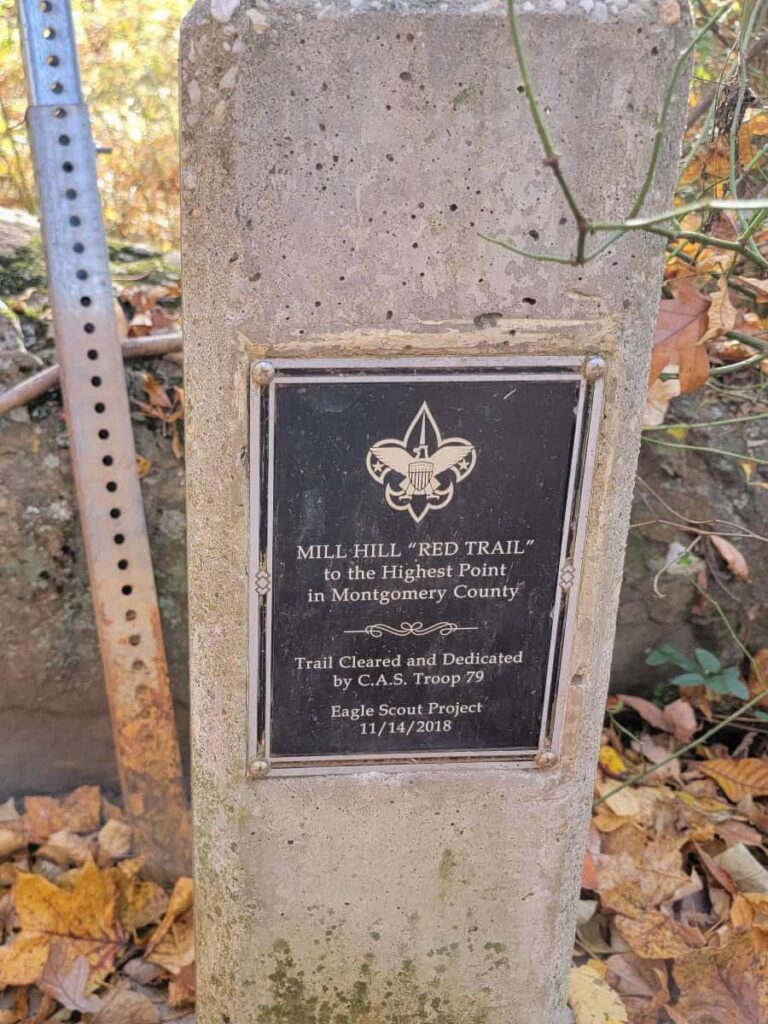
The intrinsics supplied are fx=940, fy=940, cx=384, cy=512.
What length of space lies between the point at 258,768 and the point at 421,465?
1.95 feet

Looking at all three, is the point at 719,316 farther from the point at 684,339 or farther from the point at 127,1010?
the point at 127,1010

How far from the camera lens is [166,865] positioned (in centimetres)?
237

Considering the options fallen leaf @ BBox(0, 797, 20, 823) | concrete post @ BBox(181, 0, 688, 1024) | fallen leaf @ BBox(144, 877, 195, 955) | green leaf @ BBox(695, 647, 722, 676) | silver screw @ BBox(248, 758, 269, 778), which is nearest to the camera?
concrete post @ BBox(181, 0, 688, 1024)

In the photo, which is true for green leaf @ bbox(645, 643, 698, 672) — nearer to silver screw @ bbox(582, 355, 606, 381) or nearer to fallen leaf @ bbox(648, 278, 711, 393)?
fallen leaf @ bbox(648, 278, 711, 393)

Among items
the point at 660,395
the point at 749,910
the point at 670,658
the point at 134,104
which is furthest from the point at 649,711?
the point at 134,104

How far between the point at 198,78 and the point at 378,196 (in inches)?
11.4

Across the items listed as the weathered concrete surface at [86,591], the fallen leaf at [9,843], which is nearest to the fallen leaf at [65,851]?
the fallen leaf at [9,843]

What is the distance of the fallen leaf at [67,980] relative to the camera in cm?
201

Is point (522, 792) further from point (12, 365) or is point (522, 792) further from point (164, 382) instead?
point (12, 365)

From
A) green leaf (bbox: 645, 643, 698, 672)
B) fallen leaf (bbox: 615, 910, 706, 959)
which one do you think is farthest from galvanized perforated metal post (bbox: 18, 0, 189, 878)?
green leaf (bbox: 645, 643, 698, 672)

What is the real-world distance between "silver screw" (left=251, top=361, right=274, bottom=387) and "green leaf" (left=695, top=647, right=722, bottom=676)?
1685 millimetres

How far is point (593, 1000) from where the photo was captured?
2031 mm

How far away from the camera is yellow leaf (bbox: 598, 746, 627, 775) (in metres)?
2.61

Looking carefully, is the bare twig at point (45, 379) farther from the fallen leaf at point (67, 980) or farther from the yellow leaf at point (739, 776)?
the yellow leaf at point (739, 776)
